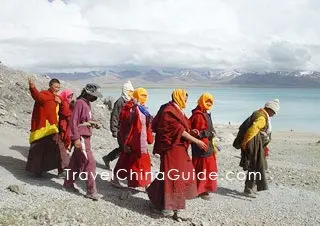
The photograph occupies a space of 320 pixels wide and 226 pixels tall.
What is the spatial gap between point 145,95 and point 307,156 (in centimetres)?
1147

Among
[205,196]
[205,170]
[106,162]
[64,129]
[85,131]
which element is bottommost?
[205,196]

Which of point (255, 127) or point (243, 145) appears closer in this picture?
point (255, 127)

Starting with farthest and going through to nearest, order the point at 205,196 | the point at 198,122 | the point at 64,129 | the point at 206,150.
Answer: the point at 64,129 → the point at 205,196 → the point at 206,150 → the point at 198,122

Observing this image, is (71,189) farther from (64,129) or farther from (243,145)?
(243,145)

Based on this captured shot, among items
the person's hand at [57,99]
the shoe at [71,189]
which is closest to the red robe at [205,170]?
the shoe at [71,189]

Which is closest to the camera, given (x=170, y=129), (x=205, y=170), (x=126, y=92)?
(x=170, y=129)

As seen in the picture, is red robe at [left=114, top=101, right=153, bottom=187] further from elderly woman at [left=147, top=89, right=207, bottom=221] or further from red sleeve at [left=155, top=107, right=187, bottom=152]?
red sleeve at [left=155, top=107, right=187, bottom=152]

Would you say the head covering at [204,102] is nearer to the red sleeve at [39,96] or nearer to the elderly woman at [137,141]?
the elderly woman at [137,141]

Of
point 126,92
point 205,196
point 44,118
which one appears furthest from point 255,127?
point 44,118

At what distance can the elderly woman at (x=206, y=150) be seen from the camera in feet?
23.0

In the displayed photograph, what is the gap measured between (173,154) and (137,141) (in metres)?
0.84

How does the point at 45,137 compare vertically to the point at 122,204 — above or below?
above

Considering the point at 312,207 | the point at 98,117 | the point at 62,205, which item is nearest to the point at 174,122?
the point at 62,205

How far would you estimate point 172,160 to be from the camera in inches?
237
